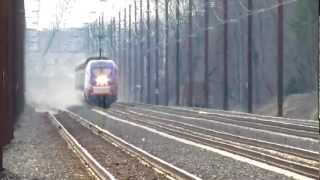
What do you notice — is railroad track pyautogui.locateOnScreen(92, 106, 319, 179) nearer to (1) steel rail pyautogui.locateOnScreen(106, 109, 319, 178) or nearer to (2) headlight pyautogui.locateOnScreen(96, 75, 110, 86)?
(1) steel rail pyautogui.locateOnScreen(106, 109, 319, 178)

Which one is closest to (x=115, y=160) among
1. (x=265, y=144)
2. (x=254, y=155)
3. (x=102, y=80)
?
(x=254, y=155)

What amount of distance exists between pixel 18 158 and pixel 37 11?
50.1 m

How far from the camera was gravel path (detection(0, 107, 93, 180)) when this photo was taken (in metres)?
17.1

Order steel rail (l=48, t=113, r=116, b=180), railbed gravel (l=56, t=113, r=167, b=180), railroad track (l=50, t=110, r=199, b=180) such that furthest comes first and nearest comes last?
railbed gravel (l=56, t=113, r=167, b=180)
steel rail (l=48, t=113, r=116, b=180)
railroad track (l=50, t=110, r=199, b=180)

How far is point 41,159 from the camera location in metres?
21.2

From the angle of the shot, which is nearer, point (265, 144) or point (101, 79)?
point (265, 144)

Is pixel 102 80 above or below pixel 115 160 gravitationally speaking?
above

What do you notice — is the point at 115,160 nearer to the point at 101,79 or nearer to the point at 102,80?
the point at 101,79

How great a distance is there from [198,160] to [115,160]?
2198 mm

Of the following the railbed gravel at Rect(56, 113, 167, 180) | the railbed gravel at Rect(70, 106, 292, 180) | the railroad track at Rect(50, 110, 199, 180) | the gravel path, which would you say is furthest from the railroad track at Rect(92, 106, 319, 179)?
the gravel path

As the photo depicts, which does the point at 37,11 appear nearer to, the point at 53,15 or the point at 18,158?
the point at 53,15

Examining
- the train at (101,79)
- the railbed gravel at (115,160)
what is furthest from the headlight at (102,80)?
the railbed gravel at (115,160)

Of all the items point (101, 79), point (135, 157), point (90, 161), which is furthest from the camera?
point (101, 79)

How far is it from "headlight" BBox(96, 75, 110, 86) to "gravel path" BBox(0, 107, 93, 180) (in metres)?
25.1
